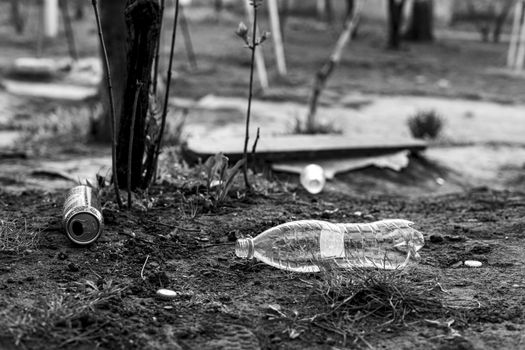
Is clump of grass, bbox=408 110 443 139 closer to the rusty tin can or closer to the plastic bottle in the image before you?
the plastic bottle

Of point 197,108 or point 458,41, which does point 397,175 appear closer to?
point 197,108

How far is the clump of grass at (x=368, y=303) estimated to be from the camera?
8.63 ft

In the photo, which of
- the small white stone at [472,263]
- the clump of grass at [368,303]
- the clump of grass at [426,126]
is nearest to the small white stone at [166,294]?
the clump of grass at [368,303]

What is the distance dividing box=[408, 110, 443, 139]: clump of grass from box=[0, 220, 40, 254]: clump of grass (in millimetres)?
5327

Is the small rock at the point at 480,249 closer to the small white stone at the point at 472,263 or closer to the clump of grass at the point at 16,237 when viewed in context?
the small white stone at the point at 472,263

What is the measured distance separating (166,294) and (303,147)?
127 inches

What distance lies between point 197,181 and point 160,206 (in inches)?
13.8

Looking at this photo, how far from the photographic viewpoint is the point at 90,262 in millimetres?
3035

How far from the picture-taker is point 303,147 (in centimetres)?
592

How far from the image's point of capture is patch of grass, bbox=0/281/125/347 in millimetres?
2398

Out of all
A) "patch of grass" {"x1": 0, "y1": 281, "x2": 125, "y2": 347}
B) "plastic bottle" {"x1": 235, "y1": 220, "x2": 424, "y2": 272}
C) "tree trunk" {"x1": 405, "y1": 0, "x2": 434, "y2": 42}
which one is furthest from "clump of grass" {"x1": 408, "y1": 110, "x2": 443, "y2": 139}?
"tree trunk" {"x1": 405, "y1": 0, "x2": 434, "y2": 42}

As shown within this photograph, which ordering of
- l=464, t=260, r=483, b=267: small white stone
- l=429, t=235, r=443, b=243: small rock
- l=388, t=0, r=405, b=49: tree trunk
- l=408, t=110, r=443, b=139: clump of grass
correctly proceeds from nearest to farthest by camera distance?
l=464, t=260, r=483, b=267: small white stone → l=429, t=235, r=443, b=243: small rock → l=408, t=110, r=443, b=139: clump of grass → l=388, t=0, r=405, b=49: tree trunk

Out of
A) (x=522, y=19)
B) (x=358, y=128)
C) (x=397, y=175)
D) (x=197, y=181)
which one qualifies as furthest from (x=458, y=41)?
(x=197, y=181)

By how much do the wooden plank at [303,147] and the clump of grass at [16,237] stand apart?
2.07m
